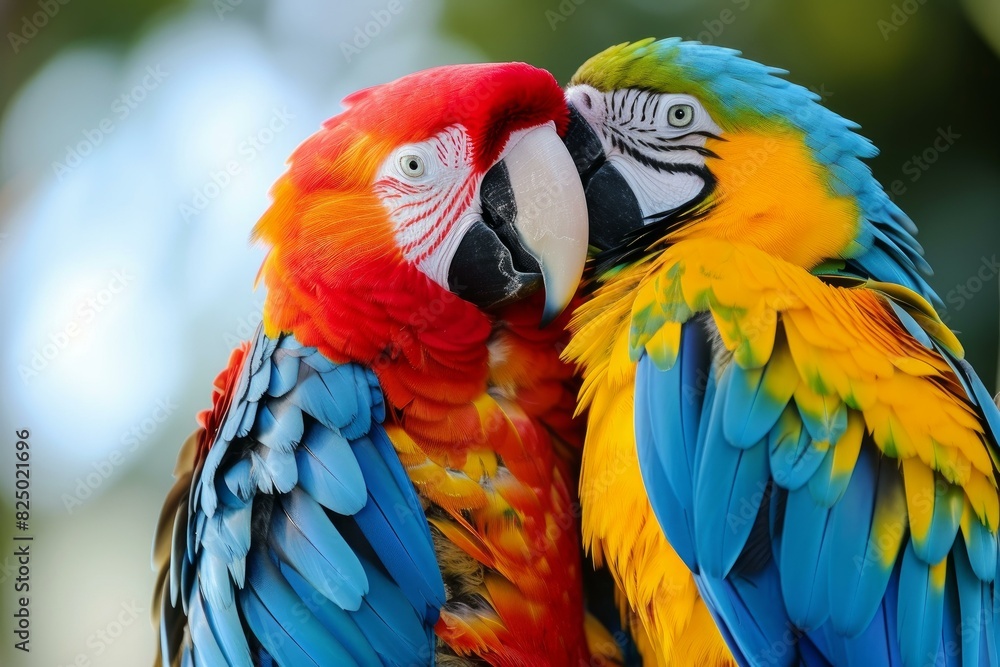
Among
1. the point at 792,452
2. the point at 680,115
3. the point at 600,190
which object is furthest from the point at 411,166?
the point at 792,452

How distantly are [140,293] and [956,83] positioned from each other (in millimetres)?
2148

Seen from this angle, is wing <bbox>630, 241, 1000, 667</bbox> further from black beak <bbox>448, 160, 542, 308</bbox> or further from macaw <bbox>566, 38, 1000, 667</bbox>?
black beak <bbox>448, 160, 542, 308</bbox>

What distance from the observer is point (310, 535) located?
43.8 inches

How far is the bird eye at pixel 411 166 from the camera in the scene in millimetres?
1229

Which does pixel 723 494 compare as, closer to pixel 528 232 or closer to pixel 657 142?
pixel 528 232

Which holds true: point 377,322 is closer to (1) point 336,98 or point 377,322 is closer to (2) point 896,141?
(1) point 336,98

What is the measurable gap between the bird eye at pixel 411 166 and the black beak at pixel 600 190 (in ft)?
0.92

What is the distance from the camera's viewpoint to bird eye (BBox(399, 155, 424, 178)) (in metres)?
1.23

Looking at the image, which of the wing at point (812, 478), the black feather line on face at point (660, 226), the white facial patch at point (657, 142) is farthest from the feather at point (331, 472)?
the white facial patch at point (657, 142)

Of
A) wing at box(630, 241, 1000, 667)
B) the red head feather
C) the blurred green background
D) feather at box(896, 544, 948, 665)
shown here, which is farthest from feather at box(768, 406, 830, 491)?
the blurred green background

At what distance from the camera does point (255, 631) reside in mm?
1120

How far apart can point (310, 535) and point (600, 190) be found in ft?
2.44

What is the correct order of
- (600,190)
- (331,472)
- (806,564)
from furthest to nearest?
(600,190) → (331,472) → (806,564)

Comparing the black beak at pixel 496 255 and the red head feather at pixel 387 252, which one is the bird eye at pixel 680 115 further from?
the black beak at pixel 496 255
